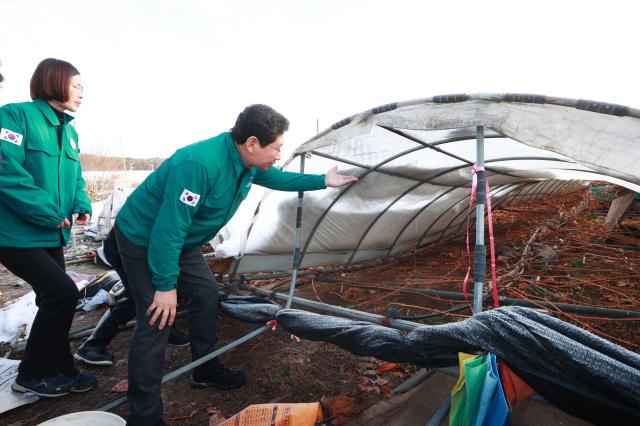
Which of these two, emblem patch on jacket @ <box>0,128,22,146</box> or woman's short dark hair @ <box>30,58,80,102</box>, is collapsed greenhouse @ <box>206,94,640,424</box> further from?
emblem patch on jacket @ <box>0,128,22,146</box>

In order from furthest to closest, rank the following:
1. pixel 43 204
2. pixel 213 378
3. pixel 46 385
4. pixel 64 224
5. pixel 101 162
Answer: pixel 101 162, pixel 213 378, pixel 46 385, pixel 64 224, pixel 43 204

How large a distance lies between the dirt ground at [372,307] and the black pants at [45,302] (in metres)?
0.49

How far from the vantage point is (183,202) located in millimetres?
1944

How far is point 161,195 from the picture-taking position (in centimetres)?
213

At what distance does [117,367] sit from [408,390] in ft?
9.40

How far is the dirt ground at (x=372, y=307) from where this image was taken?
2.84m

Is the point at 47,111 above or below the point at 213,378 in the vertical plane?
above

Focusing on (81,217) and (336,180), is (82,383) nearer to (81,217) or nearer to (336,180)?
(81,217)

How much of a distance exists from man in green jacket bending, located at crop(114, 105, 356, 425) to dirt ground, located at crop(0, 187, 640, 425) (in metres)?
0.90

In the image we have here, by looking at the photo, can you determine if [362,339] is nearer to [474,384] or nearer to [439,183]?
[474,384]

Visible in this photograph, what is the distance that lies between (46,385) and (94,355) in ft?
2.35

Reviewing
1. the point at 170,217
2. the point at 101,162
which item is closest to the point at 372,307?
the point at 170,217

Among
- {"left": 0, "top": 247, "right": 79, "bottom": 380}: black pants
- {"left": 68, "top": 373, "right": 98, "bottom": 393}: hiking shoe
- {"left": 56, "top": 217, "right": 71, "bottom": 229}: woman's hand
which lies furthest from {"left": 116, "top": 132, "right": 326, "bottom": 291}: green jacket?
{"left": 68, "top": 373, "right": 98, "bottom": 393}: hiking shoe

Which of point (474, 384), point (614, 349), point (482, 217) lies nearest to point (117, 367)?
point (474, 384)
